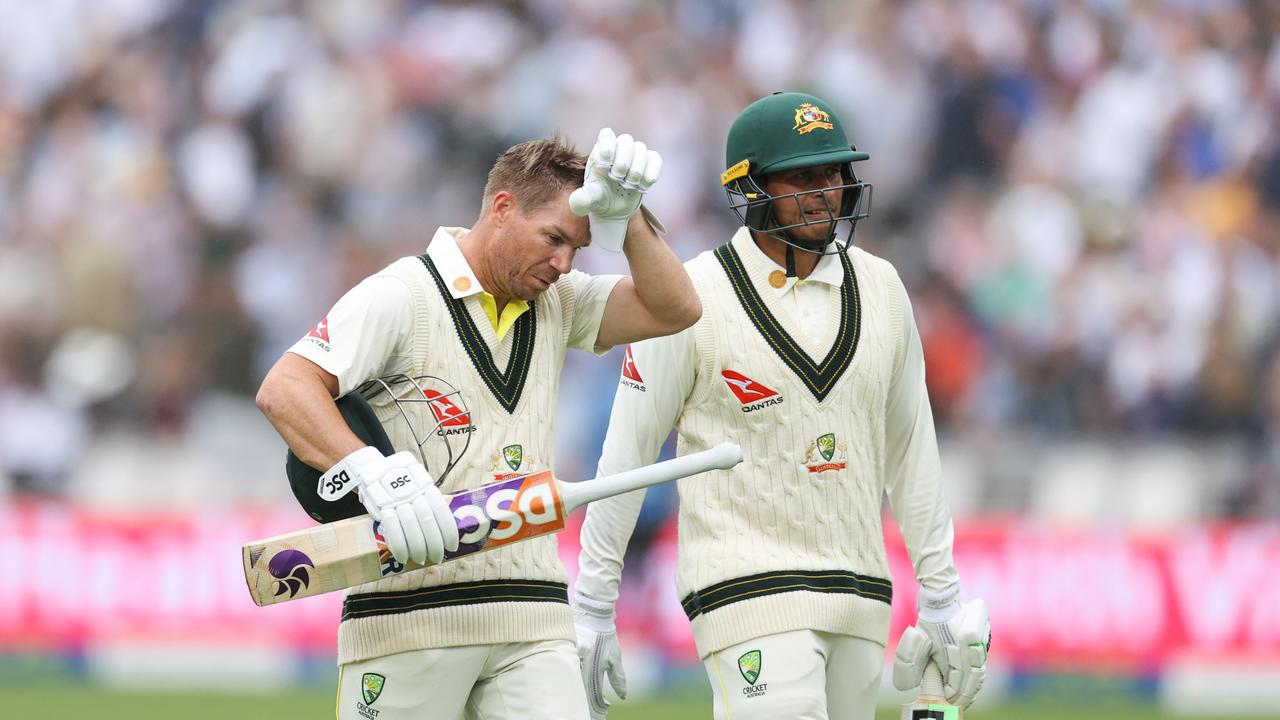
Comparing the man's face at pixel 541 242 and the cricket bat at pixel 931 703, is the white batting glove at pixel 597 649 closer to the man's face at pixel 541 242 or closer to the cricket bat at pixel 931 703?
the cricket bat at pixel 931 703

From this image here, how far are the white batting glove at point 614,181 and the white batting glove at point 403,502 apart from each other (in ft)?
2.55

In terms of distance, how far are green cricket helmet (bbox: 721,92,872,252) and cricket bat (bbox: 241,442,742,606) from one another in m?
1.20

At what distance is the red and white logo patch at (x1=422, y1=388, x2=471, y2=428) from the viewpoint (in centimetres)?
477

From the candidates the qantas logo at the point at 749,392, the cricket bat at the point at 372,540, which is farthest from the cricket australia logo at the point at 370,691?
the qantas logo at the point at 749,392

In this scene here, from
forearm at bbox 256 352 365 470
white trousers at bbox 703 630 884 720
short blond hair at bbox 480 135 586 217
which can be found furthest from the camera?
white trousers at bbox 703 630 884 720

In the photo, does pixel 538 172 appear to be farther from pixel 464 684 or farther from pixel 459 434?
pixel 464 684

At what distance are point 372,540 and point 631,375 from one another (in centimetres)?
122

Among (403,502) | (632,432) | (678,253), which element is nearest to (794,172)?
(632,432)

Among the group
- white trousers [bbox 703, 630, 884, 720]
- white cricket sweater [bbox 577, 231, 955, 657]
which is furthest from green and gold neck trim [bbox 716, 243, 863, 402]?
white trousers [bbox 703, 630, 884, 720]

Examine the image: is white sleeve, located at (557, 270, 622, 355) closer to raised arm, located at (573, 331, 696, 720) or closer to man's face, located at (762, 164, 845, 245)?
raised arm, located at (573, 331, 696, 720)

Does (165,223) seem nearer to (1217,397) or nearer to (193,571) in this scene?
(193,571)

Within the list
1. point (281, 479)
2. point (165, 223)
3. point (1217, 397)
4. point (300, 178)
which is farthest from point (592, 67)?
point (1217, 397)

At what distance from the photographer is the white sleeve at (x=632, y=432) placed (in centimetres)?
538

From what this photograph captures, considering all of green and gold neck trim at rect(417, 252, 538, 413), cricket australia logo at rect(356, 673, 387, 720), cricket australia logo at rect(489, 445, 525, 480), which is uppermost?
green and gold neck trim at rect(417, 252, 538, 413)
